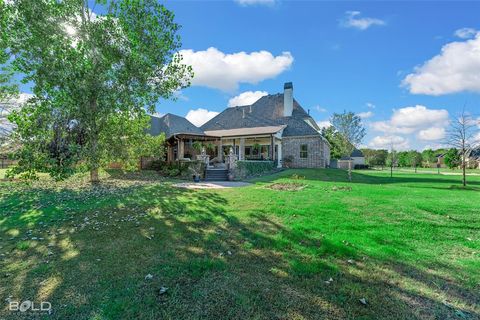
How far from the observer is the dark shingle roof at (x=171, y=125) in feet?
83.1

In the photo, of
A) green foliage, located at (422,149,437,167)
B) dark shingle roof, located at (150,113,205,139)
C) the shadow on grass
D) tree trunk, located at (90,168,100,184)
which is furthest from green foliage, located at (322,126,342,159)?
tree trunk, located at (90,168,100,184)

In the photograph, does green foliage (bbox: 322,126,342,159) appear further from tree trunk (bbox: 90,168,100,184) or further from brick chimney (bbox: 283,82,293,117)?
tree trunk (bbox: 90,168,100,184)

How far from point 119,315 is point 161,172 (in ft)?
54.7

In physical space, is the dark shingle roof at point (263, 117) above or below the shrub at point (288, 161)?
above

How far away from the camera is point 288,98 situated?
27.4 metres

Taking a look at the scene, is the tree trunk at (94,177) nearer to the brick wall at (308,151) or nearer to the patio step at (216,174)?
the patio step at (216,174)

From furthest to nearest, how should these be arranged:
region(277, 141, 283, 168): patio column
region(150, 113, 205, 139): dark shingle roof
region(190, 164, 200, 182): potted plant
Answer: region(150, 113, 205, 139): dark shingle roof < region(277, 141, 283, 168): patio column < region(190, 164, 200, 182): potted plant

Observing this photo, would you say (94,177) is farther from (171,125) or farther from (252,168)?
(171,125)

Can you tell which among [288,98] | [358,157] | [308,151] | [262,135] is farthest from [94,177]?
[358,157]

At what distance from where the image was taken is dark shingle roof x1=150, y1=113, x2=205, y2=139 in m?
25.3

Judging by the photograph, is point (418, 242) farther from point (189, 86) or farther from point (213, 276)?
point (189, 86)

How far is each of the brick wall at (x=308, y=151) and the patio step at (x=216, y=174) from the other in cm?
974

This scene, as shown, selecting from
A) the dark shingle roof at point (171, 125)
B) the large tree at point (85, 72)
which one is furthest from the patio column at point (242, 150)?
the large tree at point (85, 72)

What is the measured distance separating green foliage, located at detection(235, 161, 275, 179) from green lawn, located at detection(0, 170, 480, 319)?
910 cm
